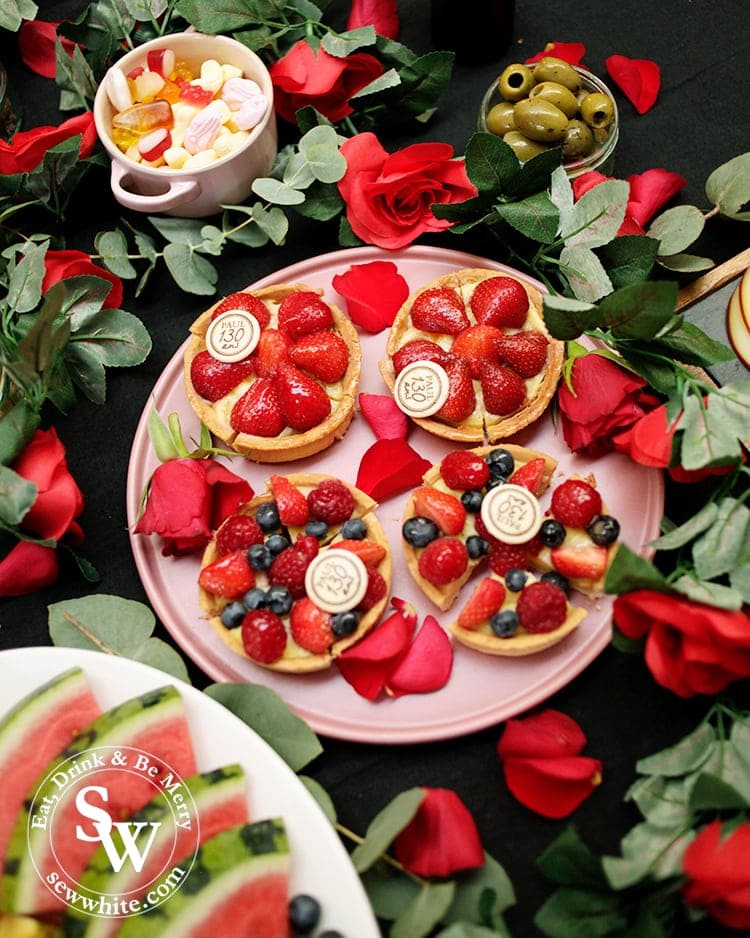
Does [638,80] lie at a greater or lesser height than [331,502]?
greater

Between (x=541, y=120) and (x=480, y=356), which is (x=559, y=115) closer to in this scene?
(x=541, y=120)

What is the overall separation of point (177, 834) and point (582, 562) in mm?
806

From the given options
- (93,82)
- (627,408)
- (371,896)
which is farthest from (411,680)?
(93,82)

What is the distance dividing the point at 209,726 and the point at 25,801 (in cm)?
30

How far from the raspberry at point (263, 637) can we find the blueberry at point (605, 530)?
0.59 metres

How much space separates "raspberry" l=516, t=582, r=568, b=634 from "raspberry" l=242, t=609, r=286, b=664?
0.43 metres

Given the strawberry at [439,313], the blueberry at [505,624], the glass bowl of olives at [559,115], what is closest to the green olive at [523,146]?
the glass bowl of olives at [559,115]

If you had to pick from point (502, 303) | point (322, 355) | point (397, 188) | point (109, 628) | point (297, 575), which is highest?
point (397, 188)

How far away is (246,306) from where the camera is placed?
6.31ft

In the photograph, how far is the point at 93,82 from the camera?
2.15 m

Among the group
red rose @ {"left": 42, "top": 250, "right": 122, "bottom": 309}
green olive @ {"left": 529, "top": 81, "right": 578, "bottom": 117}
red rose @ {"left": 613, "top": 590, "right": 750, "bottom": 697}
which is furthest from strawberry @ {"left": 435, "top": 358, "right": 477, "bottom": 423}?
red rose @ {"left": 42, "top": 250, "right": 122, "bottom": 309}

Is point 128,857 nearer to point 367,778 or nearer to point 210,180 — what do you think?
point 367,778

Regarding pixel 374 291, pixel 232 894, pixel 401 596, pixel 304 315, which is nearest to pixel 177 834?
pixel 232 894

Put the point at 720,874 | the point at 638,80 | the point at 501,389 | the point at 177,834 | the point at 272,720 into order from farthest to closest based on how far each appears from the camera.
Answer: the point at 638,80 → the point at 501,389 → the point at 272,720 → the point at 177,834 → the point at 720,874
